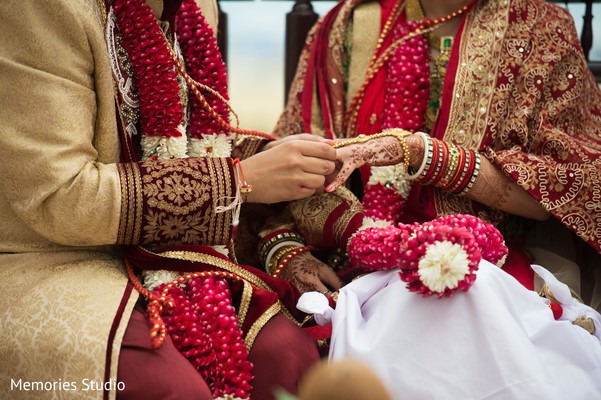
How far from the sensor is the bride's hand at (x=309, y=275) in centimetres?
184

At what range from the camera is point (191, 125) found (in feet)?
5.82

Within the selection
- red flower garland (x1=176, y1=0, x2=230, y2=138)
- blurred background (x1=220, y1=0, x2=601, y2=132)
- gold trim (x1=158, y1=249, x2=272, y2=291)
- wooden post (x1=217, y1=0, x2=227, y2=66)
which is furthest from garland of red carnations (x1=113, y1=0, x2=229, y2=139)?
blurred background (x1=220, y1=0, x2=601, y2=132)

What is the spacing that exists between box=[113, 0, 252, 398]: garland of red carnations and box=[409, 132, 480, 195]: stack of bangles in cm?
51

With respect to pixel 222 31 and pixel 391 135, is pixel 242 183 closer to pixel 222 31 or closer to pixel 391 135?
pixel 391 135

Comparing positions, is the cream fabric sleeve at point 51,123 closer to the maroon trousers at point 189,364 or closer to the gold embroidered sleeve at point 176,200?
the gold embroidered sleeve at point 176,200

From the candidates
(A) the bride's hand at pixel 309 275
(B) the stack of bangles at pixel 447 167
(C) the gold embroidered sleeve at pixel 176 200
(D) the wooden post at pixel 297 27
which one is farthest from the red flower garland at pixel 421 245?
(D) the wooden post at pixel 297 27

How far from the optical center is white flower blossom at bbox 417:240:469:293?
1428mm

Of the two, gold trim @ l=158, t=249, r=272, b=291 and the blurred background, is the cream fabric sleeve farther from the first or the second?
the blurred background

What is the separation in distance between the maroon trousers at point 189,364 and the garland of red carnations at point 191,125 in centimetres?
4

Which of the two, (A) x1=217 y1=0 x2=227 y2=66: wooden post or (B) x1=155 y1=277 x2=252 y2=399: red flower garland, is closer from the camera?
(B) x1=155 y1=277 x2=252 y2=399: red flower garland

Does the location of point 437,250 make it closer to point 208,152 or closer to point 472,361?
point 472,361

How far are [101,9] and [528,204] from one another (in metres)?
1.13

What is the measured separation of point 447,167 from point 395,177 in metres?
0.18

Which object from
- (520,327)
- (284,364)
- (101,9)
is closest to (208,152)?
(101,9)
